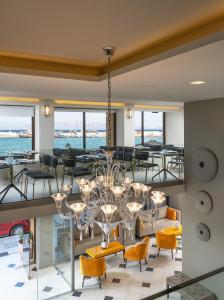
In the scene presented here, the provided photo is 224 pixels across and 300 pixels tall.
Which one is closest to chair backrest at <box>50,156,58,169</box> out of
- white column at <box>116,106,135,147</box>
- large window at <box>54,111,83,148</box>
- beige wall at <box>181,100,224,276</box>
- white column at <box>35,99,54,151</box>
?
white column at <box>35,99,54,151</box>

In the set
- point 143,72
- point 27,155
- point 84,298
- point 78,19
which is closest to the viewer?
point 78,19

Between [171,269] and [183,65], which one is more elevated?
[183,65]

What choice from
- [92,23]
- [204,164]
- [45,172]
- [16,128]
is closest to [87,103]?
[16,128]

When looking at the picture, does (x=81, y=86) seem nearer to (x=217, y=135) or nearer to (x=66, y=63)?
(x=66, y=63)

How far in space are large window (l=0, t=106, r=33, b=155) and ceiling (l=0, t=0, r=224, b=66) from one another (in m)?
6.34

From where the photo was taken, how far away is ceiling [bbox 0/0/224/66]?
1.97m

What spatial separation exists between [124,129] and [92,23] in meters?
8.51

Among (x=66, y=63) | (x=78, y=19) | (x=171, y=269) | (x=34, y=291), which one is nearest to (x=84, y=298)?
(x=34, y=291)

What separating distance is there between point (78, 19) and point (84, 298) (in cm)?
693

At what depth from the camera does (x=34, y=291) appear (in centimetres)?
754

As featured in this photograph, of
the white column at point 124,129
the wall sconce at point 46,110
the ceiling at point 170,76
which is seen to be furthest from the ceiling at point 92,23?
the white column at point 124,129

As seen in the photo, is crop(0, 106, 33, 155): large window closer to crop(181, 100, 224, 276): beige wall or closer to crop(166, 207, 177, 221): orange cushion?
crop(181, 100, 224, 276): beige wall

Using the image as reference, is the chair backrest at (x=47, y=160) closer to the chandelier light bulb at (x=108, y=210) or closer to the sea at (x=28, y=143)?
the sea at (x=28, y=143)

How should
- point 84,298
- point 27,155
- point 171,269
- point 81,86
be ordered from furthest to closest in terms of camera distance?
point 171,269 < point 27,155 < point 84,298 < point 81,86
